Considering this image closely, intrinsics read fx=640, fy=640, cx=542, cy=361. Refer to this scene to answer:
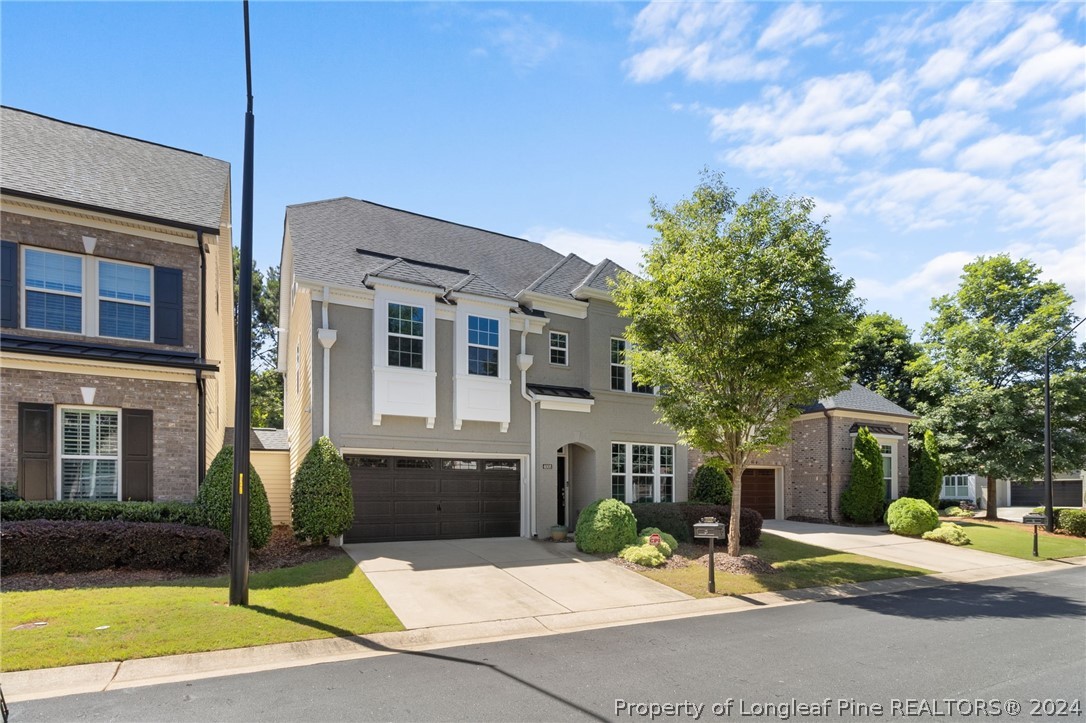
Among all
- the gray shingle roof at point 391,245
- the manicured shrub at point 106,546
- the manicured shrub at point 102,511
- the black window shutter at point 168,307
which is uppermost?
the gray shingle roof at point 391,245

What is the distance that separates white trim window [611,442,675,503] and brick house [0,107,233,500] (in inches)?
432

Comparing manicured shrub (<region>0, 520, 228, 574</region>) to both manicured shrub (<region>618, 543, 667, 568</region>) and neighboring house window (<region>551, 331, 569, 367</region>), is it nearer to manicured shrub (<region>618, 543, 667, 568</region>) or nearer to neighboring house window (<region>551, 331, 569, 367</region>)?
manicured shrub (<region>618, 543, 667, 568</region>)

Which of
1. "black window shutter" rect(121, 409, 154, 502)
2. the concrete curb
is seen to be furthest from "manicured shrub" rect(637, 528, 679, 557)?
"black window shutter" rect(121, 409, 154, 502)

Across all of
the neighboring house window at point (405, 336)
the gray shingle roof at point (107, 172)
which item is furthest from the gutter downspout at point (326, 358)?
the gray shingle roof at point (107, 172)

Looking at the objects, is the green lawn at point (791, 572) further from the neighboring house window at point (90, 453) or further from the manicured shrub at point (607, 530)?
the neighboring house window at point (90, 453)

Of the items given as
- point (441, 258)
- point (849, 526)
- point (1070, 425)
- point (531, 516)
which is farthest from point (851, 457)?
point (441, 258)

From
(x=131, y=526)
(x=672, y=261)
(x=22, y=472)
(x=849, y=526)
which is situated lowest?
(x=849, y=526)

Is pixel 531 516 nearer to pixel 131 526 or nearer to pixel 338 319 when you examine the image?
pixel 338 319

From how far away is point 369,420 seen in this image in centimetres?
1546

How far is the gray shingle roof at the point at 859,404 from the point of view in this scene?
25297mm

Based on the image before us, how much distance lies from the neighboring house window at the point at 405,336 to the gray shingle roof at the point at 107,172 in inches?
174

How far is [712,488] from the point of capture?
19672 mm

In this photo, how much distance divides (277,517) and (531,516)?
736 centimetres

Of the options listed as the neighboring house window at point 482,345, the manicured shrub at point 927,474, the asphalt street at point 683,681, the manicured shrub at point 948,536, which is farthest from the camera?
the manicured shrub at point 927,474
